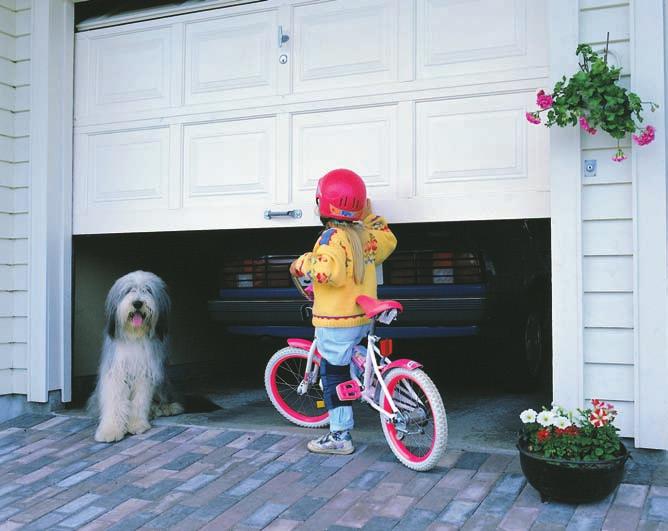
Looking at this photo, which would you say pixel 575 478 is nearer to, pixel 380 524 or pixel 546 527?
pixel 546 527

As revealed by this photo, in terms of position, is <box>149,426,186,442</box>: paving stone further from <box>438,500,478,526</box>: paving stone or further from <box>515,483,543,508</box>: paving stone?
<box>515,483,543,508</box>: paving stone

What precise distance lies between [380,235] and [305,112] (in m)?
1.03

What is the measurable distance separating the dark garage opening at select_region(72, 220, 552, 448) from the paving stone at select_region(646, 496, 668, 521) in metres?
0.88

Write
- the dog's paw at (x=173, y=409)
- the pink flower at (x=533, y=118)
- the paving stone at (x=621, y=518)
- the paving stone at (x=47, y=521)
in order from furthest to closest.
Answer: the dog's paw at (x=173, y=409)
the pink flower at (x=533, y=118)
the paving stone at (x=47, y=521)
the paving stone at (x=621, y=518)

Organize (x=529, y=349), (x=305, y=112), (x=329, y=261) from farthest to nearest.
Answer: (x=529, y=349) → (x=305, y=112) → (x=329, y=261)

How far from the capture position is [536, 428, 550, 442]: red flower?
3107 millimetres

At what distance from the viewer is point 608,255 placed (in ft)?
11.6

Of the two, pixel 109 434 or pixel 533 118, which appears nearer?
pixel 533 118

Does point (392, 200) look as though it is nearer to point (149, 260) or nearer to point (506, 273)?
point (506, 273)

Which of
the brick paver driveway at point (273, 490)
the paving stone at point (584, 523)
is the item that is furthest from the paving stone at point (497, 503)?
the paving stone at point (584, 523)

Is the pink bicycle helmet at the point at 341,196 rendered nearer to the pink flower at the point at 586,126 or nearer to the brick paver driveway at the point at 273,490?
the pink flower at the point at 586,126

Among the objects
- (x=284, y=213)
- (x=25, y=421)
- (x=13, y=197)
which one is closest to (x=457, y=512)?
(x=284, y=213)

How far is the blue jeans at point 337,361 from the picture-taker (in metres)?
3.84

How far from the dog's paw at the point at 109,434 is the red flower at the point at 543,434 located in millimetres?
2411
